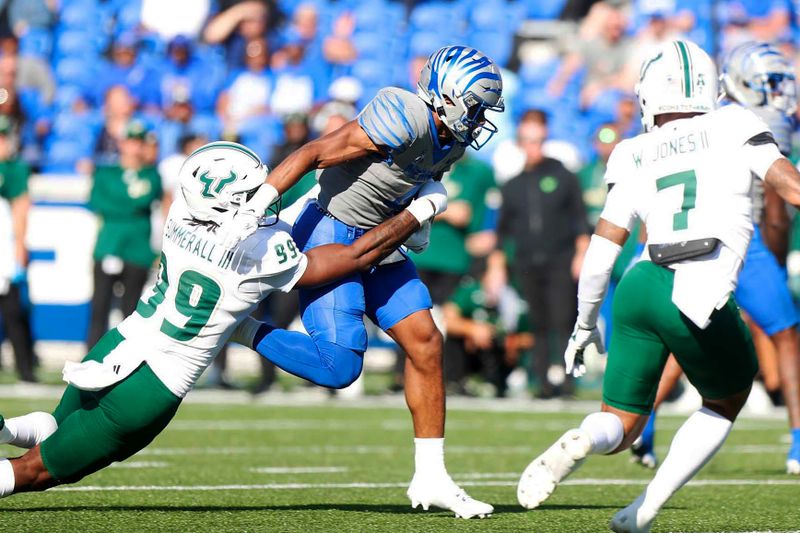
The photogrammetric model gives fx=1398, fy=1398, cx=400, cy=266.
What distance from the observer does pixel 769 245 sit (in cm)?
748

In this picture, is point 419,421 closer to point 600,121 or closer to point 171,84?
point 600,121

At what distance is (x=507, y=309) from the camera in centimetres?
1198

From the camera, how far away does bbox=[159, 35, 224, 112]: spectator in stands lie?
1526 centimetres

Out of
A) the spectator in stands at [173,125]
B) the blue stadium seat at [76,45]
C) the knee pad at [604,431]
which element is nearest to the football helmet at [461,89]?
the knee pad at [604,431]

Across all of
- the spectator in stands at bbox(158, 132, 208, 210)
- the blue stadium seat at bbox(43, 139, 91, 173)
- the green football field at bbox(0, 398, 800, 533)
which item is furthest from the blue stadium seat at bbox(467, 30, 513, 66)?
the green football field at bbox(0, 398, 800, 533)

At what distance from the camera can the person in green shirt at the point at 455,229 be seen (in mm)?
11461

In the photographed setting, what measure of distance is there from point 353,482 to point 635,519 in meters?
2.28

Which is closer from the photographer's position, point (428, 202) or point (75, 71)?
point (428, 202)

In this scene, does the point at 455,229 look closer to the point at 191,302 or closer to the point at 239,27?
the point at 239,27

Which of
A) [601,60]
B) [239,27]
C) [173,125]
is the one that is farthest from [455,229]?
[239,27]

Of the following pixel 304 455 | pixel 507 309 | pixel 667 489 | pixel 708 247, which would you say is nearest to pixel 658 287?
pixel 708 247

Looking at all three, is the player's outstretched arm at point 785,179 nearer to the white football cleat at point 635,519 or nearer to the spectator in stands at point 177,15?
the white football cleat at point 635,519

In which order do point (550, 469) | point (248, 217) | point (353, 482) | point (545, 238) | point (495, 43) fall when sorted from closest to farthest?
point (550, 469)
point (248, 217)
point (353, 482)
point (545, 238)
point (495, 43)

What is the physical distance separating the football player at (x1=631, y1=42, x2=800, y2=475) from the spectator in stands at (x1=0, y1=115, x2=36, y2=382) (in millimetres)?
5965
